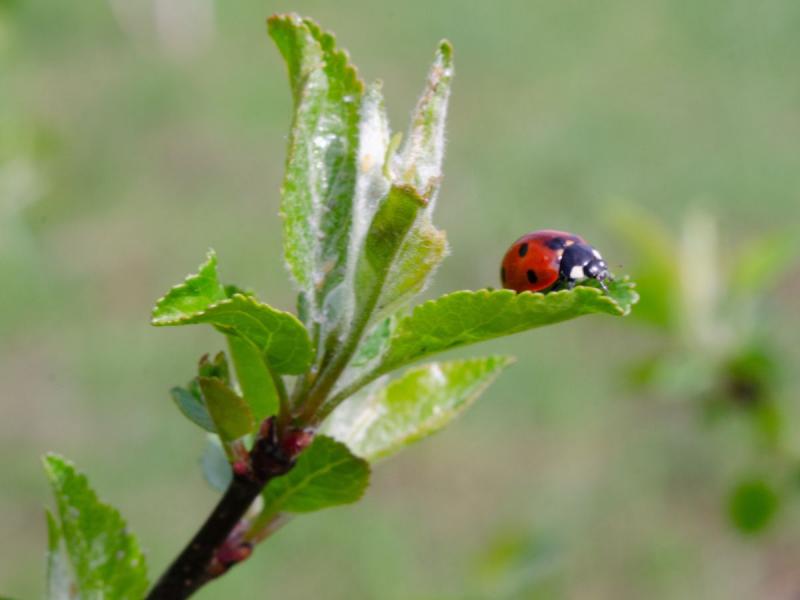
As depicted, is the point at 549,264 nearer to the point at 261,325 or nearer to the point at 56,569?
the point at 261,325

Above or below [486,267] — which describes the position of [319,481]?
below

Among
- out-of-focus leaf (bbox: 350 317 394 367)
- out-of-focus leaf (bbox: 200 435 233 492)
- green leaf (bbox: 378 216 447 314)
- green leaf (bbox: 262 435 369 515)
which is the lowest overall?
green leaf (bbox: 262 435 369 515)

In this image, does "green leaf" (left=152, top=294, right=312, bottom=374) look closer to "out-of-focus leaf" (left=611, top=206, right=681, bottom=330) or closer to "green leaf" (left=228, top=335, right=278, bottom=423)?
"green leaf" (left=228, top=335, right=278, bottom=423)

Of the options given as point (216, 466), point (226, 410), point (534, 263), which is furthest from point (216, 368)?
point (534, 263)

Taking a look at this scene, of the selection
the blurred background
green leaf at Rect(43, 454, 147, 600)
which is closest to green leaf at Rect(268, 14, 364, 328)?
green leaf at Rect(43, 454, 147, 600)

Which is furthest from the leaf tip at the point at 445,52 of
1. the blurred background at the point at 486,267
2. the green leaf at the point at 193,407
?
the blurred background at the point at 486,267

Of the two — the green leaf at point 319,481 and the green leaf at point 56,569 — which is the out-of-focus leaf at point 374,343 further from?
the green leaf at point 56,569

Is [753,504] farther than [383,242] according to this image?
Yes
